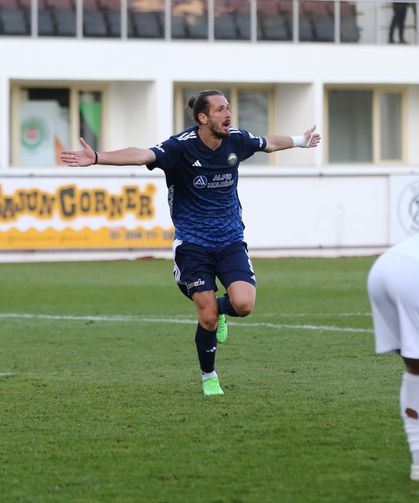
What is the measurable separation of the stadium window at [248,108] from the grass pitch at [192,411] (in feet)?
58.9

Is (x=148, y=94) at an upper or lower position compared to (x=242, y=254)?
upper

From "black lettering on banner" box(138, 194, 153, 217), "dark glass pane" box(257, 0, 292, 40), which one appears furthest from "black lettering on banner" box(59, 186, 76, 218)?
"dark glass pane" box(257, 0, 292, 40)

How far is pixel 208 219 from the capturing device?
10.0 meters

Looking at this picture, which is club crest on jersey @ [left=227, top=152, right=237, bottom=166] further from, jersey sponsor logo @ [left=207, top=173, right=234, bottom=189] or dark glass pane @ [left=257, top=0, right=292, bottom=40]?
dark glass pane @ [left=257, top=0, right=292, bottom=40]

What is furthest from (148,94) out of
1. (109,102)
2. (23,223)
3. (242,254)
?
(242,254)

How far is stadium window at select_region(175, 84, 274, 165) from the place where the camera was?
35.0m

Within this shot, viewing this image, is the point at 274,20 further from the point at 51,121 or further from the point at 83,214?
the point at 83,214

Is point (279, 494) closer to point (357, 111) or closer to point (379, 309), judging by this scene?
point (379, 309)

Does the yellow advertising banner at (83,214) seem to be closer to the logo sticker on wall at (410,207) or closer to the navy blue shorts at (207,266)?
the logo sticker on wall at (410,207)

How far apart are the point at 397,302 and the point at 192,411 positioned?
2.88m

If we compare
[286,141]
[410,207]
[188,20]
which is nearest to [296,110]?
[188,20]

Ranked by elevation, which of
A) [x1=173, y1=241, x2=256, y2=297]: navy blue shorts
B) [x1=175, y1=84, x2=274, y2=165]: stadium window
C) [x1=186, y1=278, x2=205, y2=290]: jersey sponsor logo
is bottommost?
[x1=186, y1=278, x2=205, y2=290]: jersey sponsor logo

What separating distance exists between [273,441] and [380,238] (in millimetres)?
24331

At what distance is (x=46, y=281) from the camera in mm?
22891
